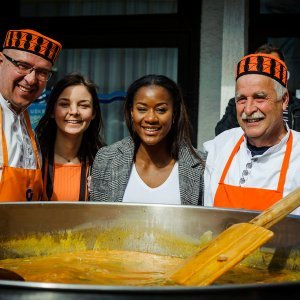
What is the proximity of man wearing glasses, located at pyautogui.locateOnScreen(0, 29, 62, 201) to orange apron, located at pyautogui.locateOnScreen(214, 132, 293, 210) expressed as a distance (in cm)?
97

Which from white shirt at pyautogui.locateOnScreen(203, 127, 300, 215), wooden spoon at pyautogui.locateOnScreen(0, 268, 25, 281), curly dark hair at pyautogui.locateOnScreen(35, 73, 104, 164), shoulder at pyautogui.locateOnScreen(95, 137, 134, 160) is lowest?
wooden spoon at pyautogui.locateOnScreen(0, 268, 25, 281)

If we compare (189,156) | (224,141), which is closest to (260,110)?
(224,141)

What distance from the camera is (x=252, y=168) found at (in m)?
3.04

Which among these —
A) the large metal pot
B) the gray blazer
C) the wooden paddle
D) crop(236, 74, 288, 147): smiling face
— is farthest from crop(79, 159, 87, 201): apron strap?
the wooden paddle

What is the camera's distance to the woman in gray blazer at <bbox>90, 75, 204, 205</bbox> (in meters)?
3.38

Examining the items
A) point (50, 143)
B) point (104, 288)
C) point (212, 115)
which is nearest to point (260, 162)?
point (50, 143)

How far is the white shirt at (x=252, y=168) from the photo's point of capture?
9.68ft

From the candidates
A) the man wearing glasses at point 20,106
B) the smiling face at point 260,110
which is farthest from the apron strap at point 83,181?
the smiling face at point 260,110

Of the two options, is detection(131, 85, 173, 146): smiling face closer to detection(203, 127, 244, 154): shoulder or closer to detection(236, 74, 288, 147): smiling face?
detection(203, 127, 244, 154): shoulder

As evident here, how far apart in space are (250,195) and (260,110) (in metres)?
0.41

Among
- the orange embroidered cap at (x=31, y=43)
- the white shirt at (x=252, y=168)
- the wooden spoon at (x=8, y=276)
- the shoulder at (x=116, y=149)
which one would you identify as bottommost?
the wooden spoon at (x=8, y=276)

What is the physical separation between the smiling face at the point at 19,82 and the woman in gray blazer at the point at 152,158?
0.57 m

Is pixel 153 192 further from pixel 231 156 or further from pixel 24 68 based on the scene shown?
pixel 24 68

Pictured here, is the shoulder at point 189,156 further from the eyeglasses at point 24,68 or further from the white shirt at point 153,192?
the eyeglasses at point 24,68
